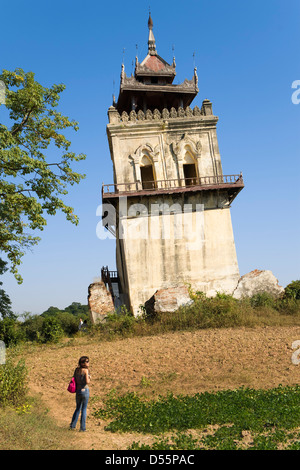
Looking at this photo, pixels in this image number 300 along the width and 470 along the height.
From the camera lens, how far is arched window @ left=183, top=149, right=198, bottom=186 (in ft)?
70.3

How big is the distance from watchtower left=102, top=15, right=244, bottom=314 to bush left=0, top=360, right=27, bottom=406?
10311 millimetres

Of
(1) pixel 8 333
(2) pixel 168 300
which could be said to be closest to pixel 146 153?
(2) pixel 168 300

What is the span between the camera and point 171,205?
20047mm

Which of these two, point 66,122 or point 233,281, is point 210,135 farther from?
point 66,122

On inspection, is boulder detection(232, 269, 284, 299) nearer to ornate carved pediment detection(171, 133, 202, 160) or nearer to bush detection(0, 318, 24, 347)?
ornate carved pediment detection(171, 133, 202, 160)

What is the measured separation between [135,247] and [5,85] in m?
9.82

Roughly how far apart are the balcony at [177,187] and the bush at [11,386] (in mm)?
11506

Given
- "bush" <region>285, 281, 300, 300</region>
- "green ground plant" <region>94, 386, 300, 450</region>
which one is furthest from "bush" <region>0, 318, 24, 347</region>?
"bush" <region>285, 281, 300, 300</region>

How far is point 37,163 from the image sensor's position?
11797 mm

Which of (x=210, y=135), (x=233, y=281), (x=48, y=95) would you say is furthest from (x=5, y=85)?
(x=233, y=281)

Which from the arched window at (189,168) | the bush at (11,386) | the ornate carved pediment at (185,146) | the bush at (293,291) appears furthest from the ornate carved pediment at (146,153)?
the bush at (11,386)

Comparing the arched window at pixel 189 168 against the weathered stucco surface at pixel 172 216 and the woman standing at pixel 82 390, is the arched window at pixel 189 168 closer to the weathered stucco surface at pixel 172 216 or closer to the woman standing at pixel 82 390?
the weathered stucco surface at pixel 172 216

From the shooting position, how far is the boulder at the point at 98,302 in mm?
18969

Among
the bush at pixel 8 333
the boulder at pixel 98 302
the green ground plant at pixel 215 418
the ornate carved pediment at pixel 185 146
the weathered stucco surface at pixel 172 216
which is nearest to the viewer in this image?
the green ground plant at pixel 215 418
